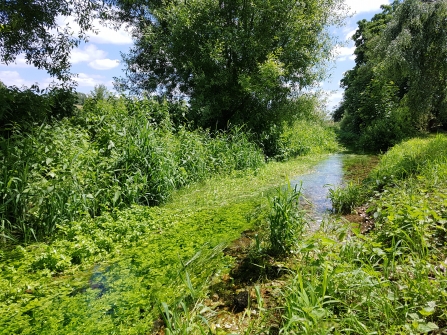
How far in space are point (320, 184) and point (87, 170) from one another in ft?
19.2

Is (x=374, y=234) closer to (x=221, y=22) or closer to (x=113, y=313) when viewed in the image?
(x=113, y=313)

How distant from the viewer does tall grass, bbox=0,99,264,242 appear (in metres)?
4.05

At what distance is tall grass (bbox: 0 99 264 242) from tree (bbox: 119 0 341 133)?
373 cm

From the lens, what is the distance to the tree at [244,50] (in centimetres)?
1030

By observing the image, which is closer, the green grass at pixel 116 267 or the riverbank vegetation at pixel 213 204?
the riverbank vegetation at pixel 213 204

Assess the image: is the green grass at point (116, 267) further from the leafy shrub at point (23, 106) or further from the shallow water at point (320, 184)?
the leafy shrub at point (23, 106)

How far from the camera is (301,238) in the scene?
3561 millimetres

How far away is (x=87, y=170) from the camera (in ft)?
16.3

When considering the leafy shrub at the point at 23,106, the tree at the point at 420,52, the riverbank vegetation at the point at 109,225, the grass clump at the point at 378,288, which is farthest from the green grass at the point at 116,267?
the tree at the point at 420,52

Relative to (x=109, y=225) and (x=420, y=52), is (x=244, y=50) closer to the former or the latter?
(x=420, y=52)

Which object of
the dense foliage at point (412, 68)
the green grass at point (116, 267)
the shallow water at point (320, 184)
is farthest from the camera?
the dense foliage at point (412, 68)

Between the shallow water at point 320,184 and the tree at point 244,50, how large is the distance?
3.12m

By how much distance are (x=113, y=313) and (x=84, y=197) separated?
7.76ft

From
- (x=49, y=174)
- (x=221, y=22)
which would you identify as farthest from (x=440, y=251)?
(x=221, y=22)
